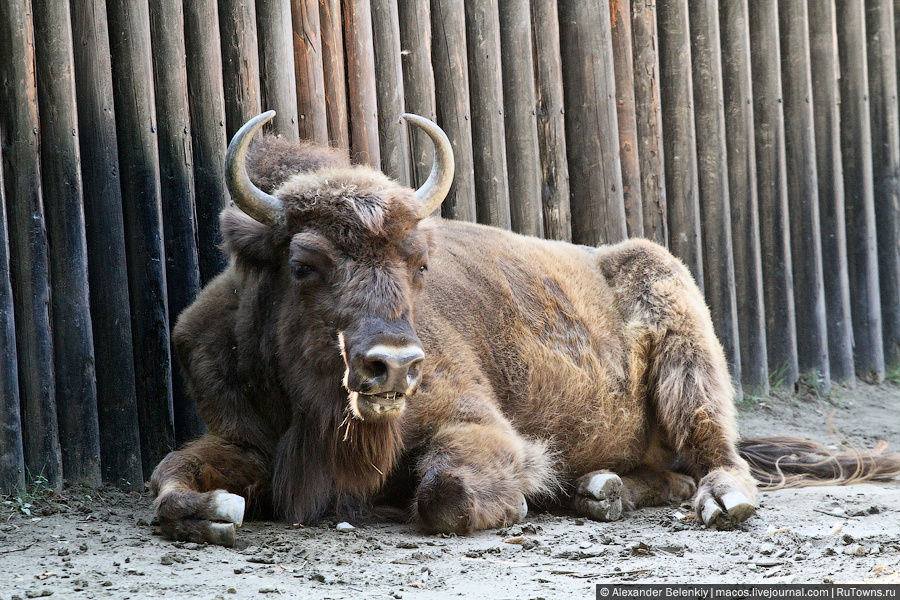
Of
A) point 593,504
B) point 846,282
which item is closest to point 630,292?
point 593,504

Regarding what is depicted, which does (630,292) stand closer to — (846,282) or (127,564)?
(127,564)

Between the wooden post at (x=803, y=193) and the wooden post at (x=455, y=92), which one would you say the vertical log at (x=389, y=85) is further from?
the wooden post at (x=803, y=193)

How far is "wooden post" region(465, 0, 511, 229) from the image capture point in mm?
7402

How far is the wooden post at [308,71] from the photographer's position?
256 inches

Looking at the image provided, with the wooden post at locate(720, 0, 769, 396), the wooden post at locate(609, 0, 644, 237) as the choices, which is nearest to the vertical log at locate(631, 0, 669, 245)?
the wooden post at locate(609, 0, 644, 237)

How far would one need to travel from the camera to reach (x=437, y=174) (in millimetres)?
4980

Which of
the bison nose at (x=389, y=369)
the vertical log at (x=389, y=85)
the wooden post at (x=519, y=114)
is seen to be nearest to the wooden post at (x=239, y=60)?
the vertical log at (x=389, y=85)

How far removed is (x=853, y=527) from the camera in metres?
4.72

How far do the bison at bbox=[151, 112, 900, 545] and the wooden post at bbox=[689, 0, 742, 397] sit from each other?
225cm

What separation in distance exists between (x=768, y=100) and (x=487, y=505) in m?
6.01

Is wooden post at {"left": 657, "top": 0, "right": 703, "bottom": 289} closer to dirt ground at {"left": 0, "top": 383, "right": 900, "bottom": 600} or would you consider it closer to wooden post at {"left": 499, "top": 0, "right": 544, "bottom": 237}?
wooden post at {"left": 499, "top": 0, "right": 544, "bottom": 237}

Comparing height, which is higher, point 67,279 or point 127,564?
point 67,279

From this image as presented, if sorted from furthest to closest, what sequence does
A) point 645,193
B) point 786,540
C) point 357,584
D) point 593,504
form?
point 645,193, point 593,504, point 786,540, point 357,584

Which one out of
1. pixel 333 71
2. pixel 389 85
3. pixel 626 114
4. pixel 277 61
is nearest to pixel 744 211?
pixel 626 114
